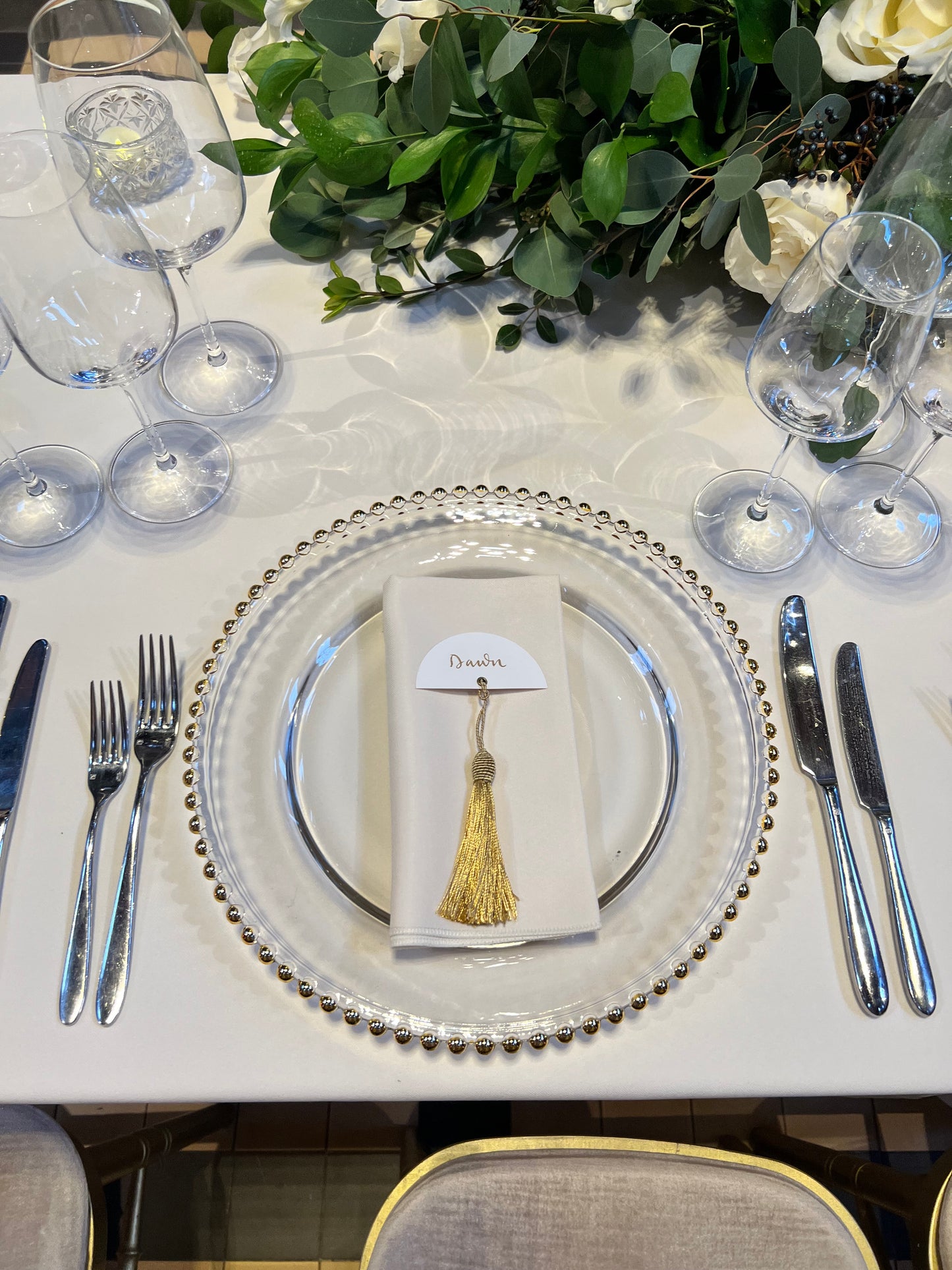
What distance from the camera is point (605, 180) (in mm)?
780

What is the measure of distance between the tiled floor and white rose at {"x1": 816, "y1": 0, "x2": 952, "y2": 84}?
1351 millimetres

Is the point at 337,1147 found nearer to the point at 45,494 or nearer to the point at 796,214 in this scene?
the point at 45,494

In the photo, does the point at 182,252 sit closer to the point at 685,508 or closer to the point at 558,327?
the point at 558,327

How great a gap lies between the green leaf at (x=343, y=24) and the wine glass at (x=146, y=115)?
11cm

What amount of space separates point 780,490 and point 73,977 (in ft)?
2.51

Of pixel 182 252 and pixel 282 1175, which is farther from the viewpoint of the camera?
pixel 282 1175

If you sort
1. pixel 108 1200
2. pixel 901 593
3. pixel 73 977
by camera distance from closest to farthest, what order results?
1. pixel 73 977
2. pixel 901 593
3. pixel 108 1200

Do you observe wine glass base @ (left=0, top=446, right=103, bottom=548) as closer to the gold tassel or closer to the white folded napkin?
the white folded napkin

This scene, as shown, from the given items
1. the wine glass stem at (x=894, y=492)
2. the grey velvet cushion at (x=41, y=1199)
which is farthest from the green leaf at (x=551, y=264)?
the grey velvet cushion at (x=41, y=1199)

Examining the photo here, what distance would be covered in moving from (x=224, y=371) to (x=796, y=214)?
1.99 ft

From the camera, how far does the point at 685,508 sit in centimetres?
88

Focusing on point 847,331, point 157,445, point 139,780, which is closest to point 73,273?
point 157,445

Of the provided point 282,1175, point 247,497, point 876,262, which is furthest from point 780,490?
point 282,1175

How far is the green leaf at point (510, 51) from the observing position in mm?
724
